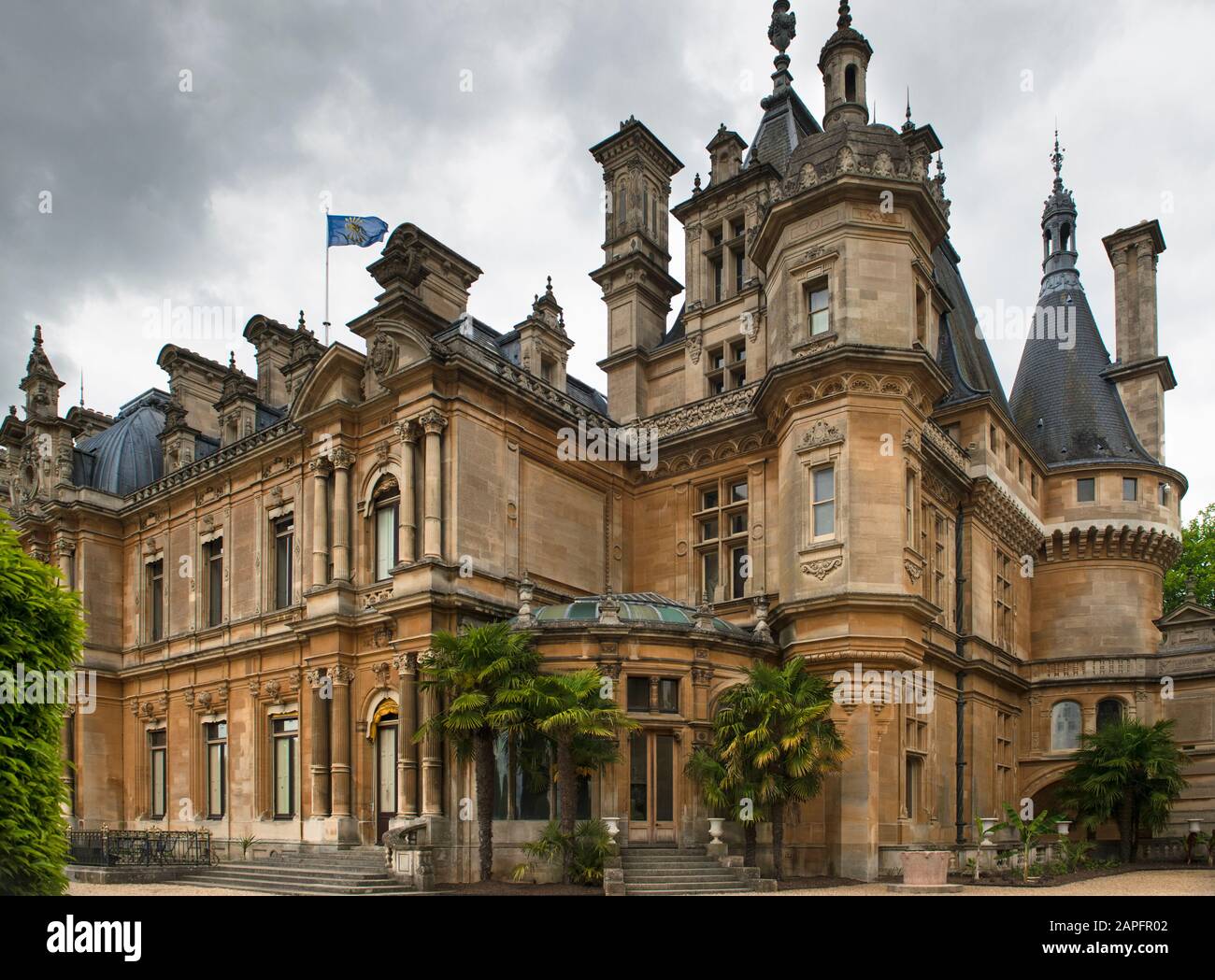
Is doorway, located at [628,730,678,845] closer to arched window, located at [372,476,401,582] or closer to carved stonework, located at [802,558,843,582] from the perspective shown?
carved stonework, located at [802,558,843,582]

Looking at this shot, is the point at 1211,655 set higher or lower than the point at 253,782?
higher

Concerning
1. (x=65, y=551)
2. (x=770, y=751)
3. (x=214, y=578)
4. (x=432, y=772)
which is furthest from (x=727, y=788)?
(x=65, y=551)

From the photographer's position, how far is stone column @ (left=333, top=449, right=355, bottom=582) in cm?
2530

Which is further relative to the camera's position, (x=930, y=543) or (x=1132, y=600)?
(x=1132, y=600)

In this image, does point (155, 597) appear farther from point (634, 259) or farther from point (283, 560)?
point (634, 259)

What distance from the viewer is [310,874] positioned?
70.0 ft

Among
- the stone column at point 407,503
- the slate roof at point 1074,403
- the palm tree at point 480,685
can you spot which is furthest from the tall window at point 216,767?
the slate roof at point 1074,403

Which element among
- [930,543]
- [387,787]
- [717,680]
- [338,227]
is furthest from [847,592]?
[338,227]

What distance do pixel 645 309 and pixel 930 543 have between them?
34.4ft

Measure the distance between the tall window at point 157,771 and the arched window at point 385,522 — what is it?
11205 millimetres

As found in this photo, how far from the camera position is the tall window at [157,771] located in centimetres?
3153

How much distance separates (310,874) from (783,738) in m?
9.64

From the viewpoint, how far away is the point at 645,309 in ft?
102
